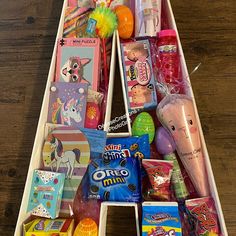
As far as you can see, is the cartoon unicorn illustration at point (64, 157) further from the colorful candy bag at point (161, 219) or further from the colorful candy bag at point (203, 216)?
the colorful candy bag at point (203, 216)

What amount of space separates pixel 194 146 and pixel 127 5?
26.7 inches

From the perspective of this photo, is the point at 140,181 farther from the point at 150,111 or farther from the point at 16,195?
the point at 16,195

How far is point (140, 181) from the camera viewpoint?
3.41 ft

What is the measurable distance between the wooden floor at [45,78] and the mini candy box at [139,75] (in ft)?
0.78

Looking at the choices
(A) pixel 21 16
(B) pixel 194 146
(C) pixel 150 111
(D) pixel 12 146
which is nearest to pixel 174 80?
(C) pixel 150 111

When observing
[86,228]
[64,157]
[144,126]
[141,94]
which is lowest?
[86,228]

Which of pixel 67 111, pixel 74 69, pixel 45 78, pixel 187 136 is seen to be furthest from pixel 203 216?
pixel 45 78

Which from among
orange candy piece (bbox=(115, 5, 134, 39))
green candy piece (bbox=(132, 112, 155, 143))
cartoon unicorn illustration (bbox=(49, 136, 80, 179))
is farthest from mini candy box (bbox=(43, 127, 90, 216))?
orange candy piece (bbox=(115, 5, 134, 39))

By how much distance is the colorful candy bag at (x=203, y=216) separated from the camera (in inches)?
37.0

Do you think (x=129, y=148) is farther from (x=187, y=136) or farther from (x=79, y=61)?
(x=79, y=61)

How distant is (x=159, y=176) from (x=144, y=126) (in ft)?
0.61

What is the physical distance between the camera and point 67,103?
113cm

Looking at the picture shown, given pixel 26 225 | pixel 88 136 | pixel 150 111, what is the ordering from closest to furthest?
pixel 26 225, pixel 88 136, pixel 150 111

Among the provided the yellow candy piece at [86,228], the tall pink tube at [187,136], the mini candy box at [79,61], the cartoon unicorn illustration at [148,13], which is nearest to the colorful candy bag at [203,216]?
the tall pink tube at [187,136]
